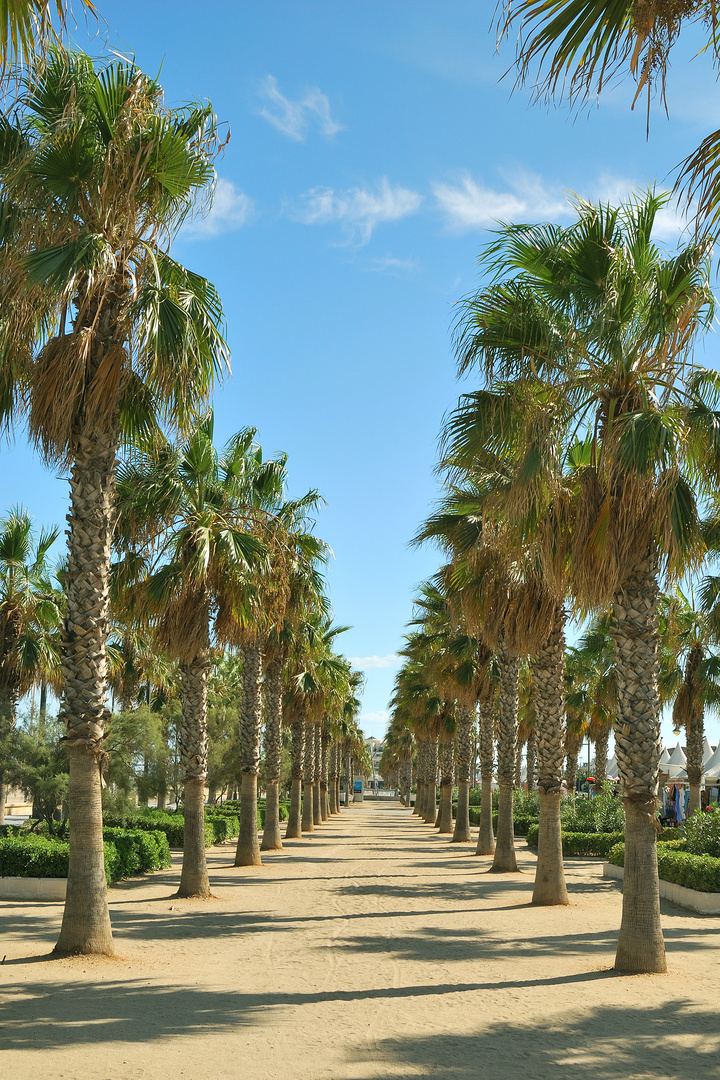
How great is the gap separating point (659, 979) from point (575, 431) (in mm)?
6225

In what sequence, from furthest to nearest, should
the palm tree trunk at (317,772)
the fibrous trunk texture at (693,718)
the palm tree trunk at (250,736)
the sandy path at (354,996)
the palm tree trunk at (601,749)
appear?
1. the palm tree trunk at (601,749)
2. the palm tree trunk at (317,772)
3. the fibrous trunk texture at (693,718)
4. the palm tree trunk at (250,736)
5. the sandy path at (354,996)

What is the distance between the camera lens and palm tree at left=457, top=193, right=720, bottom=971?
964cm

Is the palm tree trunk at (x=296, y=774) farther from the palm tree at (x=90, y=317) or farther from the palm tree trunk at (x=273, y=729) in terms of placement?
the palm tree at (x=90, y=317)

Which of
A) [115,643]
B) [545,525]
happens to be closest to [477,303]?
[545,525]

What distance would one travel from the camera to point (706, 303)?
10.1 m

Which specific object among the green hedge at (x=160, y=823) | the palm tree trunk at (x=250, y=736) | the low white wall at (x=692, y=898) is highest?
the palm tree trunk at (x=250, y=736)

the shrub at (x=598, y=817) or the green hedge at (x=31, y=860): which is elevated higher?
the green hedge at (x=31, y=860)

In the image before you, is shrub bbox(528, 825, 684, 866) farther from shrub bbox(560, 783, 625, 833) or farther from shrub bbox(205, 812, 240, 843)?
shrub bbox(205, 812, 240, 843)

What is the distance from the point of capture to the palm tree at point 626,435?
964 centimetres

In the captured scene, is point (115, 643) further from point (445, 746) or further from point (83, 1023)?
A: point (83, 1023)

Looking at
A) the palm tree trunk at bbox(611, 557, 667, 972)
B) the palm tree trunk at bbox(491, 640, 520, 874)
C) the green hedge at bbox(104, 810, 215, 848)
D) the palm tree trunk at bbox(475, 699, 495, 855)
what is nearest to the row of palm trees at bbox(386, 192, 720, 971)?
the palm tree trunk at bbox(611, 557, 667, 972)

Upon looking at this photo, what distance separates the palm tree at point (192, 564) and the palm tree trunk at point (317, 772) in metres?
26.4

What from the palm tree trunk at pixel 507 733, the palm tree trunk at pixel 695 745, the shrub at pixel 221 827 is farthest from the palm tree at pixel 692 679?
the shrub at pixel 221 827

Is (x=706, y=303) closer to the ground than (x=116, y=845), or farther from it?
farther from it
